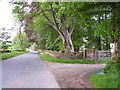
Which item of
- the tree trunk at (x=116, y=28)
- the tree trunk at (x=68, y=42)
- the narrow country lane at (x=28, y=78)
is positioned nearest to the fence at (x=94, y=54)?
the tree trunk at (x=68, y=42)

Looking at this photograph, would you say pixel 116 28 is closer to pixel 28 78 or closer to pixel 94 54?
pixel 28 78

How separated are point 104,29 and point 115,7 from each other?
60.1 inches

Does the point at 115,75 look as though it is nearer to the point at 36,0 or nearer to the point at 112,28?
the point at 112,28

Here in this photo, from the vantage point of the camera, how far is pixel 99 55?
2542 centimetres

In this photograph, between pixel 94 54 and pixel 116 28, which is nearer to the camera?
pixel 116 28

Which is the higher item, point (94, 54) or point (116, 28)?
point (116, 28)

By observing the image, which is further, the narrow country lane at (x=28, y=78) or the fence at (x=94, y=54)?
the fence at (x=94, y=54)

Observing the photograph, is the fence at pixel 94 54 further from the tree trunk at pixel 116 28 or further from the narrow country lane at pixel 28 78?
the tree trunk at pixel 116 28

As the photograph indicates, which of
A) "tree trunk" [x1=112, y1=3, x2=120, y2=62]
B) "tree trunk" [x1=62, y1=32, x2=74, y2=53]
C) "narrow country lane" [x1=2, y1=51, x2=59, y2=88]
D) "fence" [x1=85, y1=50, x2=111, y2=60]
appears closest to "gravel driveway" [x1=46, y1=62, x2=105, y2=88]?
"narrow country lane" [x1=2, y1=51, x2=59, y2=88]

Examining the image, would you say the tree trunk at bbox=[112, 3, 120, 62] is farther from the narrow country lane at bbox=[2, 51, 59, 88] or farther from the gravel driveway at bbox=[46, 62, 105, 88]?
the narrow country lane at bbox=[2, 51, 59, 88]

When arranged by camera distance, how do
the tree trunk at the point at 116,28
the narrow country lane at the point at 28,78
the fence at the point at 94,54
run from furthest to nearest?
the fence at the point at 94,54 < the tree trunk at the point at 116,28 < the narrow country lane at the point at 28,78

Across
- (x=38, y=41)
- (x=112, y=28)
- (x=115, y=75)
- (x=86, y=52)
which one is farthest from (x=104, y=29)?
(x=38, y=41)

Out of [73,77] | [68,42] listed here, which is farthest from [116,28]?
[68,42]

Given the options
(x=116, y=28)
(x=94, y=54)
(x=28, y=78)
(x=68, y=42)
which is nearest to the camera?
(x=28, y=78)
